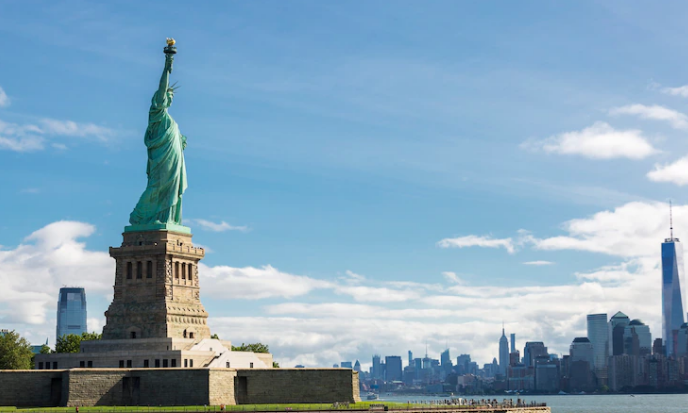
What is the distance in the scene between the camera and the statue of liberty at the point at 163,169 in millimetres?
112125

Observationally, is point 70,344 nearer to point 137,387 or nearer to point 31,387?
point 31,387

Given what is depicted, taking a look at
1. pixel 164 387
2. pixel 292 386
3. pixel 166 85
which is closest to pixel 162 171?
pixel 166 85

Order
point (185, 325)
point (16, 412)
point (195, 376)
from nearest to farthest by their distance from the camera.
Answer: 1. point (16, 412)
2. point (195, 376)
3. point (185, 325)

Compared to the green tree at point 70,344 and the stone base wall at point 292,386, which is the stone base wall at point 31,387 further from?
the green tree at point 70,344

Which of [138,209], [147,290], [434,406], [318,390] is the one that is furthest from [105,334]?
[434,406]

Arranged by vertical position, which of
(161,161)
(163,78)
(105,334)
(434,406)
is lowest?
(434,406)

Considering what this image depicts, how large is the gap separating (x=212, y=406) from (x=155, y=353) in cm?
1072

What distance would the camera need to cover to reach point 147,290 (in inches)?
4294

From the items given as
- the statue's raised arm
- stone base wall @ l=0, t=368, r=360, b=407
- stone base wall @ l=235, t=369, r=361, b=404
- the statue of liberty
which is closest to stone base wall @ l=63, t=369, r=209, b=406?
stone base wall @ l=0, t=368, r=360, b=407

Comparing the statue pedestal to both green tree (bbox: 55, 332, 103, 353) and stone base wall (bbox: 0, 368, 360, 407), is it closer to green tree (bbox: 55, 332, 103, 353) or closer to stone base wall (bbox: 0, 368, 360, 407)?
stone base wall (bbox: 0, 368, 360, 407)

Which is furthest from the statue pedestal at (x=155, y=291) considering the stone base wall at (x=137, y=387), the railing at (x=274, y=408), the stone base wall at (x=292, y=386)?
the railing at (x=274, y=408)

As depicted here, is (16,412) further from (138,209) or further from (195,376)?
(138,209)

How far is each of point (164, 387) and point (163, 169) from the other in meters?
26.1

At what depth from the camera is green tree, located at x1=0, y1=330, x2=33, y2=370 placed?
123875 millimetres
